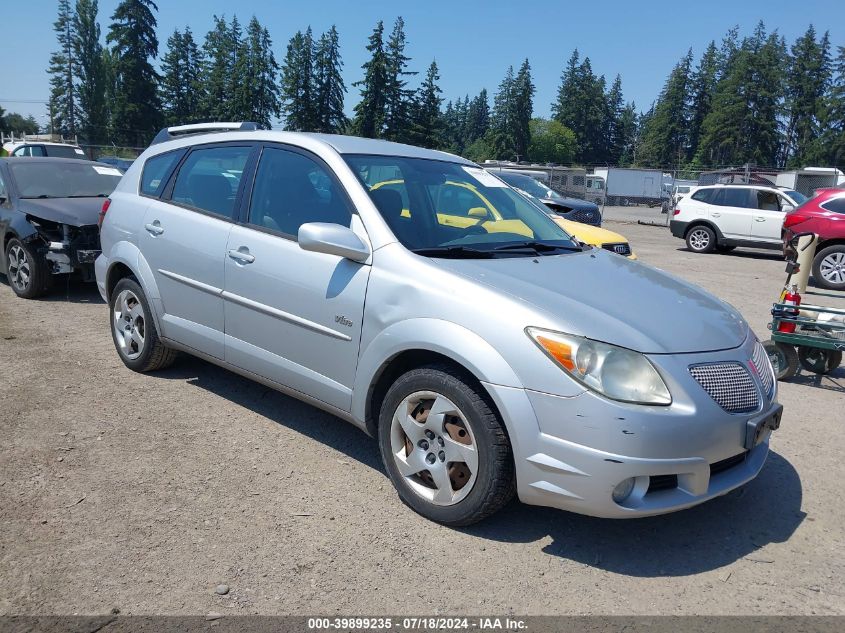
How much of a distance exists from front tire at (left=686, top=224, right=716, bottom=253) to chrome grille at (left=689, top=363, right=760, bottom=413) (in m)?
15.3

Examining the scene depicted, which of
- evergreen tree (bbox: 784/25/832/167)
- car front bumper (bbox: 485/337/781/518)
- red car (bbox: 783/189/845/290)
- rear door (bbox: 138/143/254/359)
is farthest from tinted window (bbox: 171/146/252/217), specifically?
evergreen tree (bbox: 784/25/832/167)

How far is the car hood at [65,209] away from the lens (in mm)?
7559

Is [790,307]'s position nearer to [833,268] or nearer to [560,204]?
[833,268]

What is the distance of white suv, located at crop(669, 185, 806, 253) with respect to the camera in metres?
16.5

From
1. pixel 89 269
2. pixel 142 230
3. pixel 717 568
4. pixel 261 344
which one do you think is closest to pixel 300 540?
pixel 261 344

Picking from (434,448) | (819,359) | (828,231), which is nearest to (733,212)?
(828,231)

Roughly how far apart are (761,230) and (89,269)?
587 inches

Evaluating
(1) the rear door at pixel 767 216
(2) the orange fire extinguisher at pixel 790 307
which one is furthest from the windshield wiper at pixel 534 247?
(1) the rear door at pixel 767 216

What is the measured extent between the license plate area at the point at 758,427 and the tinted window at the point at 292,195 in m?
2.24

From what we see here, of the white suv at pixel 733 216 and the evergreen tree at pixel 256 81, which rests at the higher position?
the evergreen tree at pixel 256 81

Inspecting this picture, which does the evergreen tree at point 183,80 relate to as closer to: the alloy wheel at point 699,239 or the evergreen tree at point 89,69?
the evergreen tree at point 89,69

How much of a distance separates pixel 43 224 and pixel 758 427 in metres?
7.53

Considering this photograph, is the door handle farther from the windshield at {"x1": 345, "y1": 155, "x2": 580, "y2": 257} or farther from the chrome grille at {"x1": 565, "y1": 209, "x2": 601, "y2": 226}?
the chrome grille at {"x1": 565, "y1": 209, "x2": 601, "y2": 226}

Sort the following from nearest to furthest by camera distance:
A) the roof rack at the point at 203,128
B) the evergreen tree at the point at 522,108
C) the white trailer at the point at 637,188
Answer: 1. the roof rack at the point at 203,128
2. the white trailer at the point at 637,188
3. the evergreen tree at the point at 522,108
